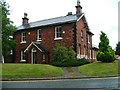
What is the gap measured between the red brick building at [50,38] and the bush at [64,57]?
2.37 metres

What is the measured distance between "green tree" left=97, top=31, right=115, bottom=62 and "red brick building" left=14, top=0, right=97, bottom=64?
4.80 m

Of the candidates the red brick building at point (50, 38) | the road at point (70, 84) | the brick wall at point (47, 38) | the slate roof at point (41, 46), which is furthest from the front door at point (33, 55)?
the road at point (70, 84)

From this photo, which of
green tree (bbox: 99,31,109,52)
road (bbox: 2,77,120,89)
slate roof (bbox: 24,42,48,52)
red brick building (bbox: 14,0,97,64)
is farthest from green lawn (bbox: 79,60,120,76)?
slate roof (bbox: 24,42,48,52)

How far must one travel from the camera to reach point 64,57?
34.6 metres

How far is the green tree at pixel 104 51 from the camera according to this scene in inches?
1266

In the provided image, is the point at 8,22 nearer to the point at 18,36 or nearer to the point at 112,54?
the point at 18,36

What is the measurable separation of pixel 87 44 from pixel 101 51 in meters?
10.7

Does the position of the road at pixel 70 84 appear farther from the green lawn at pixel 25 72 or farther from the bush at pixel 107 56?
the bush at pixel 107 56

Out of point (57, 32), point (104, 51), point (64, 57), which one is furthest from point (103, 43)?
point (57, 32)

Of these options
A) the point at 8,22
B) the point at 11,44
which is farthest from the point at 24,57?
the point at 8,22

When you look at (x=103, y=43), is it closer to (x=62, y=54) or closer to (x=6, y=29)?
(x=62, y=54)

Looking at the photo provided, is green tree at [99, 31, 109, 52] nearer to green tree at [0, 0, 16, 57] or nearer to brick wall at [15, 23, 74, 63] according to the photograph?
brick wall at [15, 23, 74, 63]

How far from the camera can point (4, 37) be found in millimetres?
38844

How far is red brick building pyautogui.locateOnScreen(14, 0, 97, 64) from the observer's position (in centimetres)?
3828
